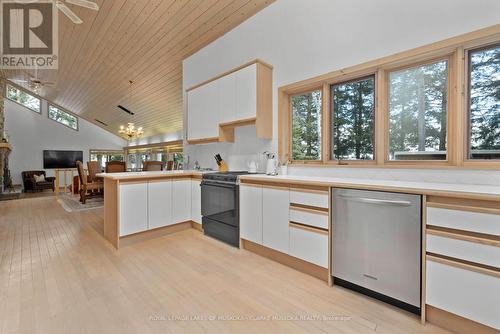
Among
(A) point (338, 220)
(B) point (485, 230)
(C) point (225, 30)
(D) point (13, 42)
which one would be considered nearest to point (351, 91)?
(A) point (338, 220)

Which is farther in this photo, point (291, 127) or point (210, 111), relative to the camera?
point (210, 111)

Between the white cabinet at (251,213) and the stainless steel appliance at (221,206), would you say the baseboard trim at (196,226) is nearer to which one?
the stainless steel appliance at (221,206)

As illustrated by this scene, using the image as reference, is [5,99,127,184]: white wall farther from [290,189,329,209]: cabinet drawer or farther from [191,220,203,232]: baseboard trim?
[290,189,329,209]: cabinet drawer

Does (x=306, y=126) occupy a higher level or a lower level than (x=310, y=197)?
Result: higher

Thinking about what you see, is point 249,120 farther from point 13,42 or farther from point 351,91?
point 13,42

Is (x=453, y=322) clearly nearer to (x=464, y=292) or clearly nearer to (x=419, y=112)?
(x=464, y=292)

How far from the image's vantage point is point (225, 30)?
3615mm

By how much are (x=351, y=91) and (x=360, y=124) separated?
0.37 meters

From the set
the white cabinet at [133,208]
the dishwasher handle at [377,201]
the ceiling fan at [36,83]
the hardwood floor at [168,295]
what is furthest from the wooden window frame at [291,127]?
the ceiling fan at [36,83]

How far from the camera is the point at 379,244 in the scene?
1.70 meters

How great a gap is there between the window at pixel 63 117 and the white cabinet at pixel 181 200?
962cm

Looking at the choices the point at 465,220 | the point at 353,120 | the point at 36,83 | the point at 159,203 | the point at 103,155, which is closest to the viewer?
the point at 465,220

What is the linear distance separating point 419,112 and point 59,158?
1202 cm

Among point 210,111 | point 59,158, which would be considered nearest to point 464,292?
point 210,111
